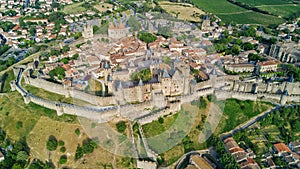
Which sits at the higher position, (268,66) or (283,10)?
(283,10)

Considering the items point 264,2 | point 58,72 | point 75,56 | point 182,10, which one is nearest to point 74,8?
point 182,10

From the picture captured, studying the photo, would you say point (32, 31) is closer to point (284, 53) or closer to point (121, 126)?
point (121, 126)

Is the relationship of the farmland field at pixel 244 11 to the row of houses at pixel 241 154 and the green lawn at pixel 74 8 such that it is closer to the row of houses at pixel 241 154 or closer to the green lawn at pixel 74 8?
the green lawn at pixel 74 8

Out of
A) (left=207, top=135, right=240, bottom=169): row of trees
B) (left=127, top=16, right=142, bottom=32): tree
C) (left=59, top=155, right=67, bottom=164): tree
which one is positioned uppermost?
(left=127, top=16, right=142, bottom=32): tree

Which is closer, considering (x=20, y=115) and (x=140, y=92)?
(x=140, y=92)

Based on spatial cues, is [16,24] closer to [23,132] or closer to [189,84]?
[23,132]

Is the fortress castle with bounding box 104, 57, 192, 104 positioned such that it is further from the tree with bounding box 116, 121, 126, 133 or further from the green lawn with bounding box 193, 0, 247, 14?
the green lawn with bounding box 193, 0, 247, 14

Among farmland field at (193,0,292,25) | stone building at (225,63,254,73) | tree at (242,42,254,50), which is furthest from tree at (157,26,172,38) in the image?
farmland field at (193,0,292,25)

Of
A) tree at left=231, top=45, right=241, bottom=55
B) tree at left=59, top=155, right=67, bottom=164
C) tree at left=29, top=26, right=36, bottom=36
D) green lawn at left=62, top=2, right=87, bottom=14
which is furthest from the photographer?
green lawn at left=62, top=2, right=87, bottom=14

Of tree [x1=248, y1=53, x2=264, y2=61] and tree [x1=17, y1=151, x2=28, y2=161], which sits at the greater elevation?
tree [x1=248, y1=53, x2=264, y2=61]
